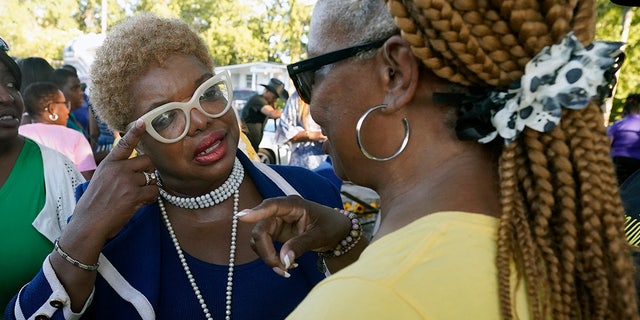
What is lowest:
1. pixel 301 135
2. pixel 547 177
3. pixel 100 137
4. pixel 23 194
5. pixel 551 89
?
pixel 301 135

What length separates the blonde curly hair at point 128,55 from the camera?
6.82ft

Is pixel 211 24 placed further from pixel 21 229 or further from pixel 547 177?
pixel 547 177

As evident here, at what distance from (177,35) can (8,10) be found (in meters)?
33.2

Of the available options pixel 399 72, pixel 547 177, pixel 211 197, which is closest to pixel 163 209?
pixel 211 197

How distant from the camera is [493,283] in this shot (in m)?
0.97

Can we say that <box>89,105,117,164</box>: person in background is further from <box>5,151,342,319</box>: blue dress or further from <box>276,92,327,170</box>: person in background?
<box>5,151,342,319</box>: blue dress

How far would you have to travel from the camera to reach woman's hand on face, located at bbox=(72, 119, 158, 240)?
187cm

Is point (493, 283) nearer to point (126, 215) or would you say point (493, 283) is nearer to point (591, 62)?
point (591, 62)

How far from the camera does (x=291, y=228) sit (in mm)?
1749

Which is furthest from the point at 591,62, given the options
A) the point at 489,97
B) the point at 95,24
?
the point at 95,24

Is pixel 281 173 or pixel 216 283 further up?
pixel 281 173

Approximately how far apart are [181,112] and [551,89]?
145 cm

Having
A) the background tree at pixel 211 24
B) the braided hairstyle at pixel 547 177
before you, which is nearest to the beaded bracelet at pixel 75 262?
the braided hairstyle at pixel 547 177

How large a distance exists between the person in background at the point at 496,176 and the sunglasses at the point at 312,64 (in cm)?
3
